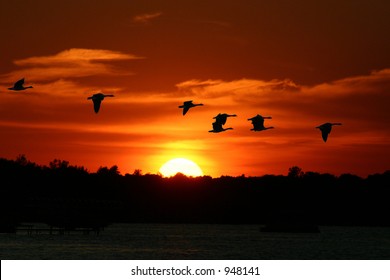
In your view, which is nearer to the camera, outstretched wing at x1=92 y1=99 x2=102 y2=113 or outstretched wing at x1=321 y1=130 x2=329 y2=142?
outstretched wing at x1=92 y1=99 x2=102 y2=113

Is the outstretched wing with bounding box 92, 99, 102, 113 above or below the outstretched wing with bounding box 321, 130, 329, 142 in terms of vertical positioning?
above

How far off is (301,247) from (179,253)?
2995 cm

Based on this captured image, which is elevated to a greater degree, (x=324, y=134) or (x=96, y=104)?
(x=96, y=104)

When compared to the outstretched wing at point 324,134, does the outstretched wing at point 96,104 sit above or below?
above

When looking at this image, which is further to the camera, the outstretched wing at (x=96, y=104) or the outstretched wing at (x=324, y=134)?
the outstretched wing at (x=324, y=134)

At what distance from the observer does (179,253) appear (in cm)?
Answer: 13675

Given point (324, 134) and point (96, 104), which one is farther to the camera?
point (324, 134)
